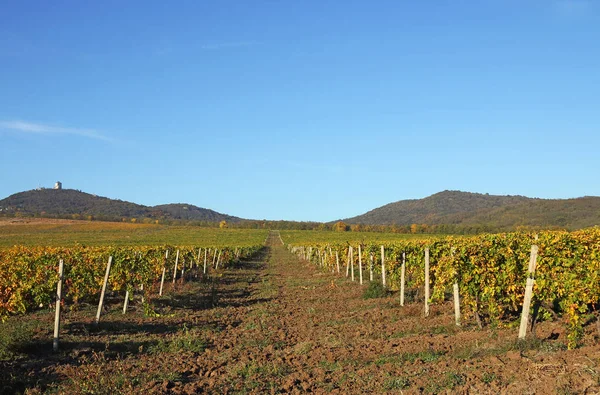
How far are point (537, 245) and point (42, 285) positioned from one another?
11401 millimetres

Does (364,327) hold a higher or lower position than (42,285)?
lower

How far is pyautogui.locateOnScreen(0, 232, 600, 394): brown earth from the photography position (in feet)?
23.4

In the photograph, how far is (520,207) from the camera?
101 metres

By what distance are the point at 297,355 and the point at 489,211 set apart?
385 feet

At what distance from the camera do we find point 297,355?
9.36 metres

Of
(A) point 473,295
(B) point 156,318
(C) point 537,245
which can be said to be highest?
(C) point 537,245

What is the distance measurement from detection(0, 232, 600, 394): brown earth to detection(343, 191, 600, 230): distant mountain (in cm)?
3206

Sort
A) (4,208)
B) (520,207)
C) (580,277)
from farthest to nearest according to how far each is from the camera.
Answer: (4,208) < (520,207) < (580,277)

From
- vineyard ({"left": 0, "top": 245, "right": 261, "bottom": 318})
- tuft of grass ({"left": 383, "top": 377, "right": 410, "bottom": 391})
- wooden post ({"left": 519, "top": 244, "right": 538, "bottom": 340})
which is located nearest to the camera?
tuft of grass ({"left": 383, "top": 377, "right": 410, "bottom": 391})

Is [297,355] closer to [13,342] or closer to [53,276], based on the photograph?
[13,342]

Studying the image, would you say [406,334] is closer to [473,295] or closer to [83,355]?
[473,295]

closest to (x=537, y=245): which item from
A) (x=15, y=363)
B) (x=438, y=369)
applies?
(x=438, y=369)

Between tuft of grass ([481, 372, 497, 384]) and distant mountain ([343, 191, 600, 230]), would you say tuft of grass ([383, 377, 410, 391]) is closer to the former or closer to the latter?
tuft of grass ([481, 372, 497, 384])

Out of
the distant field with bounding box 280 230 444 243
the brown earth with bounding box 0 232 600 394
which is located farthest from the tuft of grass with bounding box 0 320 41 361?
the distant field with bounding box 280 230 444 243
